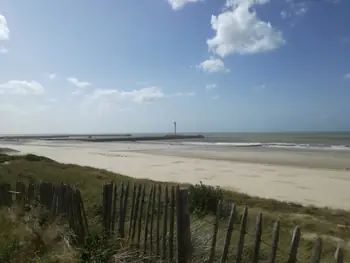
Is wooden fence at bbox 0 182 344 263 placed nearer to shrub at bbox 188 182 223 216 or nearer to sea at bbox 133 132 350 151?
shrub at bbox 188 182 223 216

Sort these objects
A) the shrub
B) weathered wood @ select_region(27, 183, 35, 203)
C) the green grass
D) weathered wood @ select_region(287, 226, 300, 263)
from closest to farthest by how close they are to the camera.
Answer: weathered wood @ select_region(287, 226, 300, 263), the green grass, weathered wood @ select_region(27, 183, 35, 203), the shrub

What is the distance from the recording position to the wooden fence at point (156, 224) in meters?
4.23

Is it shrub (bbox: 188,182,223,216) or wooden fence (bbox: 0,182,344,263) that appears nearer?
wooden fence (bbox: 0,182,344,263)

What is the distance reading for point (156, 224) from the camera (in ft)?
19.3

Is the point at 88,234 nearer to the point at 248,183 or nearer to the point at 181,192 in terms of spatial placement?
the point at 181,192

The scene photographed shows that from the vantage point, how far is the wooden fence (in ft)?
13.9

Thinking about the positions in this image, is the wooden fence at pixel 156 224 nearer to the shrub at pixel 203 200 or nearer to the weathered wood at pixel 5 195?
the weathered wood at pixel 5 195

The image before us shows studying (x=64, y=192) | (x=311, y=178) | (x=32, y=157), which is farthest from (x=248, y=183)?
(x=32, y=157)

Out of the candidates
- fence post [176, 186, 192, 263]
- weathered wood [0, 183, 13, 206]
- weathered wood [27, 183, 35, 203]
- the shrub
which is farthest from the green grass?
weathered wood [0, 183, 13, 206]

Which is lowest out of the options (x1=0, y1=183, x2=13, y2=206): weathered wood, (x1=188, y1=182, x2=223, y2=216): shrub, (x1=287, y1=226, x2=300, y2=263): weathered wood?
(x1=188, y1=182, x2=223, y2=216): shrub

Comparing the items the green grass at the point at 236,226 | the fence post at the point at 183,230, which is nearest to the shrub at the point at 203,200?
the green grass at the point at 236,226

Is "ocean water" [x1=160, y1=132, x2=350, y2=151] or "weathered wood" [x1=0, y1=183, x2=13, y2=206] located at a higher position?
"weathered wood" [x1=0, y1=183, x2=13, y2=206]

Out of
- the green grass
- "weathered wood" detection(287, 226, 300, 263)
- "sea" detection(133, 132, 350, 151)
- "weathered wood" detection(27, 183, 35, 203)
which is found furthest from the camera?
"sea" detection(133, 132, 350, 151)

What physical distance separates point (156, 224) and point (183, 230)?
913 mm
